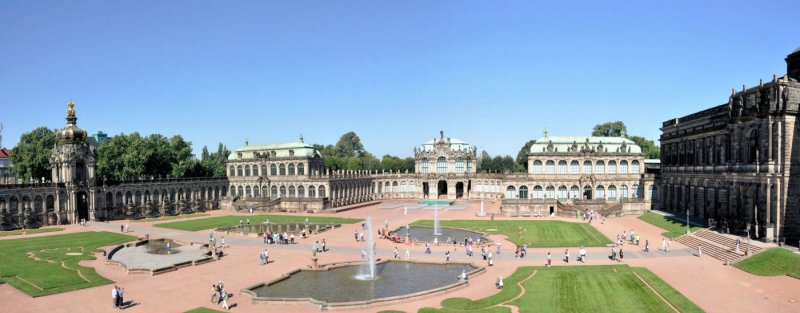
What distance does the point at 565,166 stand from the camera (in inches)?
3947

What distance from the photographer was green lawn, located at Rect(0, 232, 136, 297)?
4001 centimetres

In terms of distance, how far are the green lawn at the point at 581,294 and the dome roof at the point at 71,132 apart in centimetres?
7393

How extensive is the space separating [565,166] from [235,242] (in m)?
64.1

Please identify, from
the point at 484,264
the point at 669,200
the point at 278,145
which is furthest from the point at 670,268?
the point at 278,145

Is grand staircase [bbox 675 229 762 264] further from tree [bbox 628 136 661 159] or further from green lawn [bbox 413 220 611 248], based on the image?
tree [bbox 628 136 661 159]

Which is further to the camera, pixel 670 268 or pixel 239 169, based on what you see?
pixel 239 169

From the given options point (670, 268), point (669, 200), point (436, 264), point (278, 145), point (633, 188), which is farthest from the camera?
point (278, 145)

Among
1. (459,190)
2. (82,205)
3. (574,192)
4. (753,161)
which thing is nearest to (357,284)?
(753,161)

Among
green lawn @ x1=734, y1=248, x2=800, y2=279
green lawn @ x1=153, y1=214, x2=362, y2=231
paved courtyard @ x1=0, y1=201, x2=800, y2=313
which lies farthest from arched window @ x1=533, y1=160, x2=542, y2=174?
green lawn @ x1=734, y1=248, x2=800, y2=279

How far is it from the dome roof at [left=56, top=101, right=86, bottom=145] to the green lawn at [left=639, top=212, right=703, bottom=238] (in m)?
85.8

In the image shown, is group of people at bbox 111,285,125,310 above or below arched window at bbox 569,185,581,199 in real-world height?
below

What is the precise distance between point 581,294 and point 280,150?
85.8 m

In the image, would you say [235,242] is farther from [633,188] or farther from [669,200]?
[633,188]

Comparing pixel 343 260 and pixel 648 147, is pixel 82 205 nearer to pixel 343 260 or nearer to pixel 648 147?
pixel 343 260
